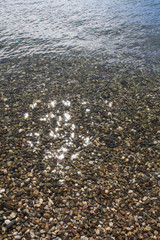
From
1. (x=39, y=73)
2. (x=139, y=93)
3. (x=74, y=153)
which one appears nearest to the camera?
(x=74, y=153)

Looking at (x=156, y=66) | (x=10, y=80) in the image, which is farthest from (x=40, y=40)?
(x=156, y=66)

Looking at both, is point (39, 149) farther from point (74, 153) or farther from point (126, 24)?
point (126, 24)

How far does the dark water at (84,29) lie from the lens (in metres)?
14.0

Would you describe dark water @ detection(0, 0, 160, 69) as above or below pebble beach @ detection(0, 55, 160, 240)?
above

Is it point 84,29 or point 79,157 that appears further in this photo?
point 84,29

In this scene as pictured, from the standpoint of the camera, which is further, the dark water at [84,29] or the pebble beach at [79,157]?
the dark water at [84,29]

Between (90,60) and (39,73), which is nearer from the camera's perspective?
(39,73)

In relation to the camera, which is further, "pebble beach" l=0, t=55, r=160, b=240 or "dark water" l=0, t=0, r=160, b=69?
"dark water" l=0, t=0, r=160, b=69

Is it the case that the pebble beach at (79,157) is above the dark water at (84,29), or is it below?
below

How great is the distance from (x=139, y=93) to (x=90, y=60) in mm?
4833

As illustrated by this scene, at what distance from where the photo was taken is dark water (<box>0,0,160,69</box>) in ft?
45.9

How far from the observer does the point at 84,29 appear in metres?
17.8

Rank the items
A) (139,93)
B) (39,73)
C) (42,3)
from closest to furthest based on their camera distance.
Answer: (139,93), (39,73), (42,3)

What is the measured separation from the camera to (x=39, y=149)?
638 centimetres
